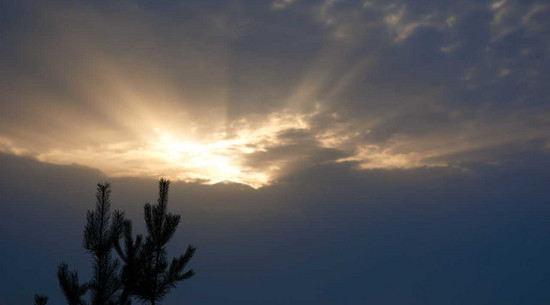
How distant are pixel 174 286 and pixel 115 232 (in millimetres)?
2178

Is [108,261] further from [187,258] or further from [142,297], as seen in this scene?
[187,258]

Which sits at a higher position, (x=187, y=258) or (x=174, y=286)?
(x=187, y=258)

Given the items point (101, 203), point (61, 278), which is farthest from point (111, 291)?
point (101, 203)

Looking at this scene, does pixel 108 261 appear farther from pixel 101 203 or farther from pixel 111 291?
pixel 101 203

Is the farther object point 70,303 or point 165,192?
point 165,192

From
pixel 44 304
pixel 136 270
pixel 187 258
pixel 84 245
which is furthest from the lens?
pixel 187 258

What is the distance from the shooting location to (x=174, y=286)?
9.99 m

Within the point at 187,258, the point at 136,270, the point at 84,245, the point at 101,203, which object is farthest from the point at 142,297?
the point at 101,203

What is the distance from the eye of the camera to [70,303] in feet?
28.8

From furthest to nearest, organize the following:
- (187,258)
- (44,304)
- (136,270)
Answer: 1. (187,258)
2. (136,270)
3. (44,304)

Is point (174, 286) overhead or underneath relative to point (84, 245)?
underneath

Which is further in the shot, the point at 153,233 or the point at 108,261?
the point at 153,233

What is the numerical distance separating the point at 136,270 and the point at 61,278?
5.16 ft

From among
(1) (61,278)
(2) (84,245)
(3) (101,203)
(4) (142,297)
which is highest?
(3) (101,203)
